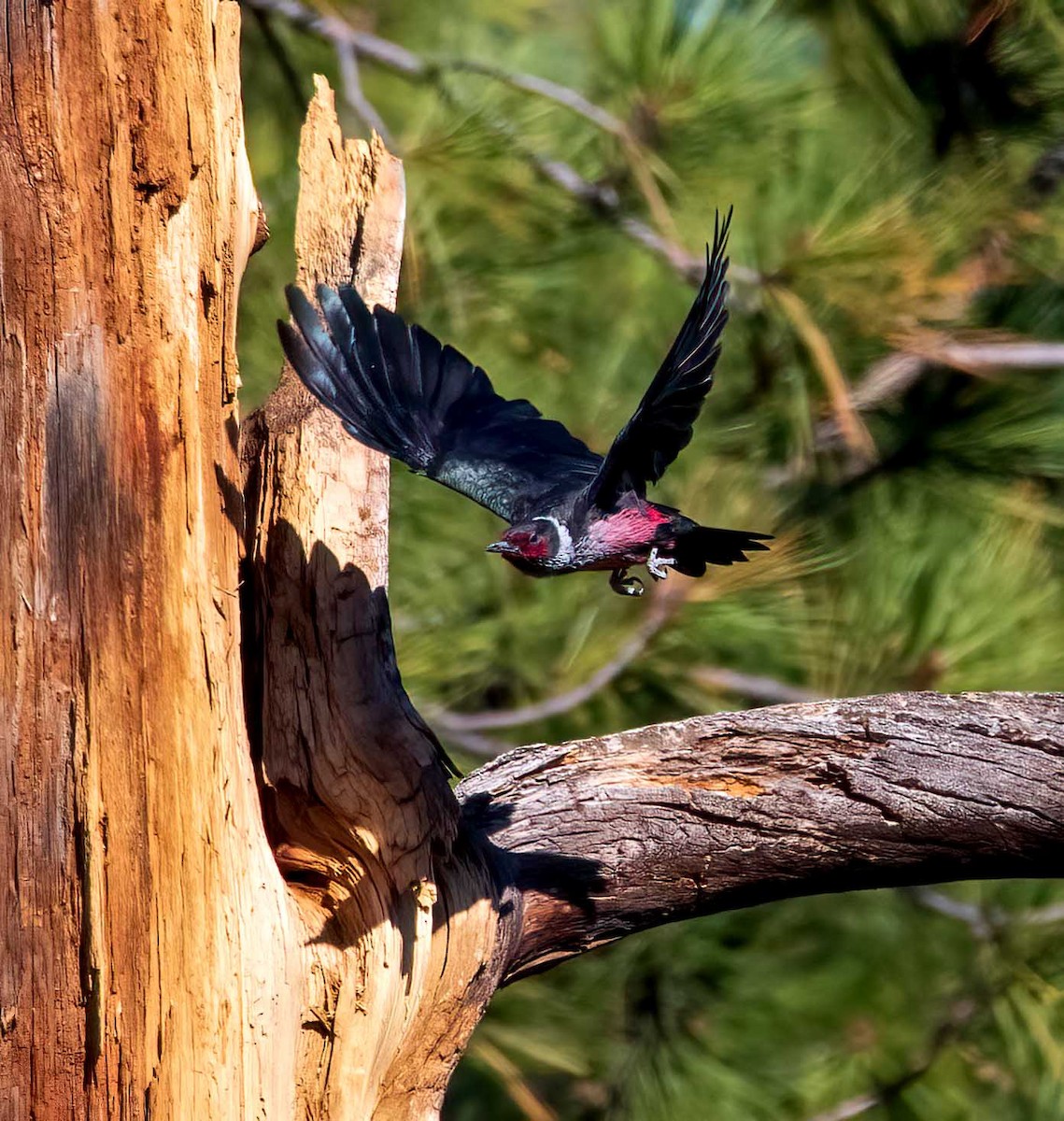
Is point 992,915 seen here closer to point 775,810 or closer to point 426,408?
point 775,810

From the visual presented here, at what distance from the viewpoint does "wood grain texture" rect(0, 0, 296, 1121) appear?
143cm

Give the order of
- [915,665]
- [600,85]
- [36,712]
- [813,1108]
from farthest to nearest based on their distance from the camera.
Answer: [813,1108] → [600,85] → [915,665] → [36,712]

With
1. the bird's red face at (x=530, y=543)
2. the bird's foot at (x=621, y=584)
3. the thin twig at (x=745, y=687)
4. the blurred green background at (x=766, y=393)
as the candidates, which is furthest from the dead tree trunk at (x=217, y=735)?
the thin twig at (x=745, y=687)

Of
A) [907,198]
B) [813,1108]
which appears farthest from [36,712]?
[813,1108]

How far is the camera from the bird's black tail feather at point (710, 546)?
2.00 metres

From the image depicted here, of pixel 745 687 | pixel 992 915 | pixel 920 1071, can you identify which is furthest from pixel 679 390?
pixel 920 1071

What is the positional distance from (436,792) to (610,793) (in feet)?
1.01

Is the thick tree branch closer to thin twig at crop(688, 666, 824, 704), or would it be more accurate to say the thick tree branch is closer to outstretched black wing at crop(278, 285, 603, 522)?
outstretched black wing at crop(278, 285, 603, 522)

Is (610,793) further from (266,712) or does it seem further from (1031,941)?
(1031,941)

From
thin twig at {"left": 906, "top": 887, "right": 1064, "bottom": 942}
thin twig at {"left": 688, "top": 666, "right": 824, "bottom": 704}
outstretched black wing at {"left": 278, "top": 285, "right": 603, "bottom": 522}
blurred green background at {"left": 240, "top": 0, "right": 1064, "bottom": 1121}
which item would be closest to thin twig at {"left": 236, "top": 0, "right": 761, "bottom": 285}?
blurred green background at {"left": 240, "top": 0, "right": 1064, "bottom": 1121}

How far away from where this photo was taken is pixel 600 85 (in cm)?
311

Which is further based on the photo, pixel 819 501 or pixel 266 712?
pixel 819 501

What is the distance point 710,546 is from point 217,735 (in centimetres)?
81

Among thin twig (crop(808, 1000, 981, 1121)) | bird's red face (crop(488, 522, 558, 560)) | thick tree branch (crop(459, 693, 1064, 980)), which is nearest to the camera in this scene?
thick tree branch (crop(459, 693, 1064, 980))
